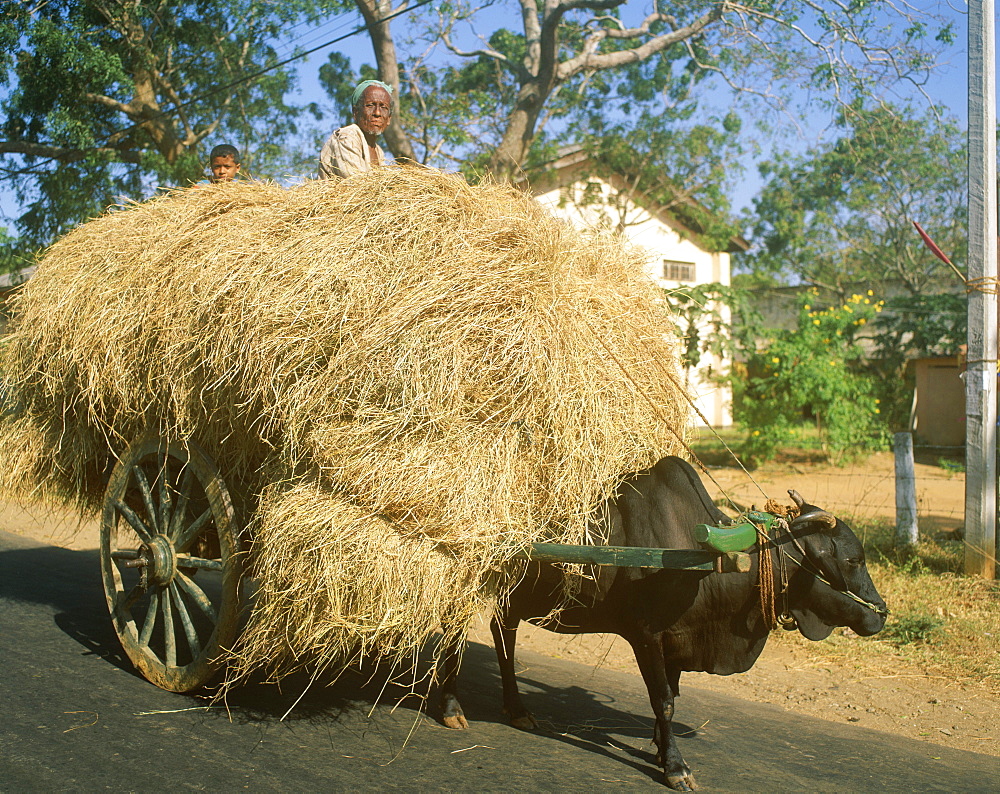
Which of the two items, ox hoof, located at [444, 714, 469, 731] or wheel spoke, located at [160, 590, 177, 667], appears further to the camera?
wheel spoke, located at [160, 590, 177, 667]

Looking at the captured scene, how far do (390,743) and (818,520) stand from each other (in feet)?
6.71

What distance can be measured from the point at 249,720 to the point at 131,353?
181 centimetres

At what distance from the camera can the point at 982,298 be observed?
245 inches

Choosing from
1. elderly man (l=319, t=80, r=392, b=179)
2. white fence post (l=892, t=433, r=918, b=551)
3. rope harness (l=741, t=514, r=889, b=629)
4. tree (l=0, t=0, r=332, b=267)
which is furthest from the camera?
tree (l=0, t=0, r=332, b=267)

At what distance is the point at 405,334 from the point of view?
317cm

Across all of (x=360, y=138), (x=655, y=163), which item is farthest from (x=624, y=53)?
(x=360, y=138)

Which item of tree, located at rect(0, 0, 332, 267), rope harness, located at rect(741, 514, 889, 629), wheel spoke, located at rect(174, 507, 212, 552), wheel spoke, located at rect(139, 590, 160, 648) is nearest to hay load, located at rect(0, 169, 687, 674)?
wheel spoke, located at rect(174, 507, 212, 552)

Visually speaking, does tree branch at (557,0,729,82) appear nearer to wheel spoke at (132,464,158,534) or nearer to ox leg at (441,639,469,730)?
wheel spoke at (132,464,158,534)

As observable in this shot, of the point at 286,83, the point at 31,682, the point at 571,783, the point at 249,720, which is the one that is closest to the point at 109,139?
the point at 286,83

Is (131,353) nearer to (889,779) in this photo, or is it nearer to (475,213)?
(475,213)

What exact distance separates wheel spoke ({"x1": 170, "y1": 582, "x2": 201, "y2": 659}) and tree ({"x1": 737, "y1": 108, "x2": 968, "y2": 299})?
1644cm

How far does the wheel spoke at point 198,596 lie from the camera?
3.83 m

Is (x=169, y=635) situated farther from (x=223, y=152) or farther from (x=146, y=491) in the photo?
(x=223, y=152)

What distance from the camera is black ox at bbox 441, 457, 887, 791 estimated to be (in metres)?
3.22
